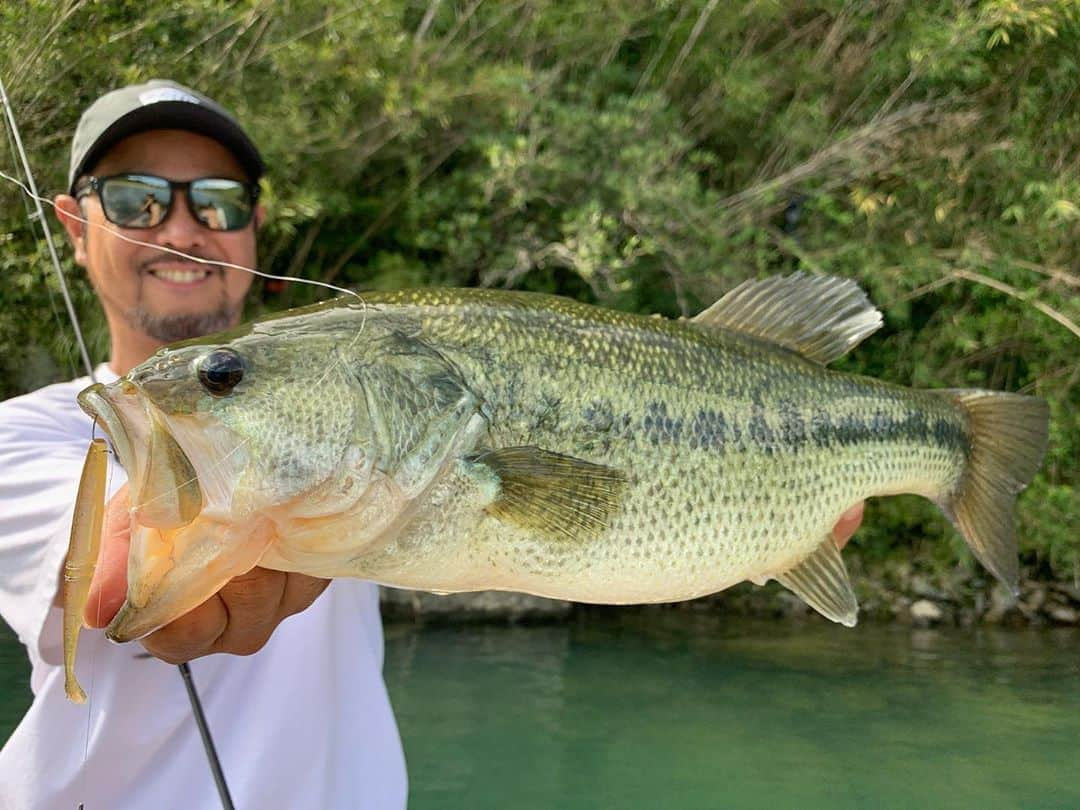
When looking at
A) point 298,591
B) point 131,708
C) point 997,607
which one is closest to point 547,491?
point 298,591

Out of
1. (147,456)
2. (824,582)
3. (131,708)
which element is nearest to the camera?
(147,456)

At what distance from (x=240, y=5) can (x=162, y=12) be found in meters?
1.23

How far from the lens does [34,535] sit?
5.16 ft

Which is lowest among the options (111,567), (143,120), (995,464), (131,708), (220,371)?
(131,708)

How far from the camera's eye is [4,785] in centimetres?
172

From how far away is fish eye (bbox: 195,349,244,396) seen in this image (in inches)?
51.5

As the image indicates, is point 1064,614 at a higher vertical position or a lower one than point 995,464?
lower

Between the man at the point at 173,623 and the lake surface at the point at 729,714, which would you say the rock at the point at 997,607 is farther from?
the man at the point at 173,623

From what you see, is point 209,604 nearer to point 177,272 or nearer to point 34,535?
point 34,535

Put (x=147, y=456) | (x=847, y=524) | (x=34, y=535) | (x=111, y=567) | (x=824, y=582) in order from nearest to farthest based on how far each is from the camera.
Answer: (x=147, y=456) → (x=111, y=567) → (x=34, y=535) → (x=824, y=582) → (x=847, y=524)

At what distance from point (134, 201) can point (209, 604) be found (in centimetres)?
124

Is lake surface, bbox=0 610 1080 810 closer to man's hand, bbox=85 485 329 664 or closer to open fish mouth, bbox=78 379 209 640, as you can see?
man's hand, bbox=85 485 329 664

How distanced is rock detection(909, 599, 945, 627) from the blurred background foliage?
37 cm

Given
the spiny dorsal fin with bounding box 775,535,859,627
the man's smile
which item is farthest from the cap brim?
the spiny dorsal fin with bounding box 775,535,859,627
